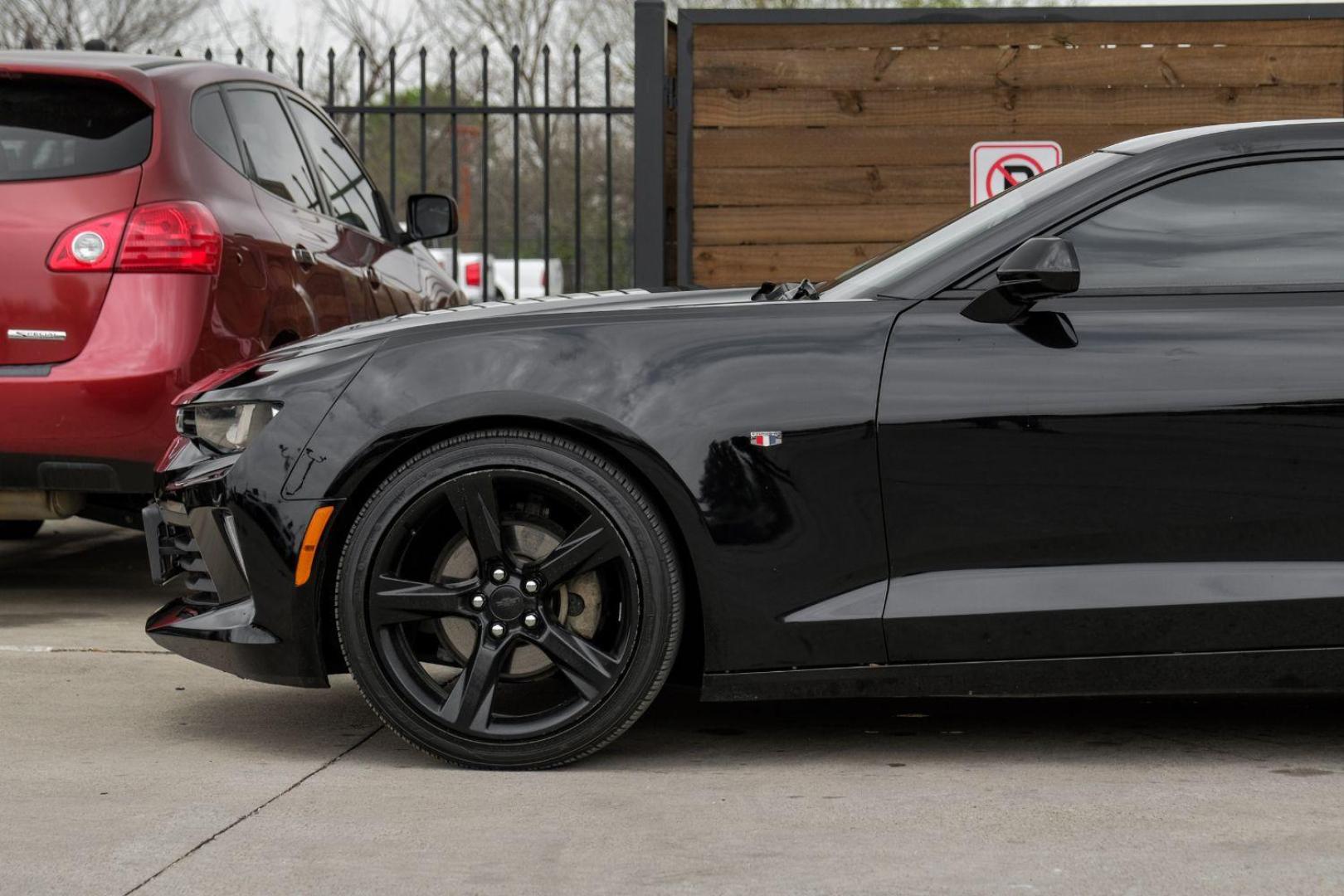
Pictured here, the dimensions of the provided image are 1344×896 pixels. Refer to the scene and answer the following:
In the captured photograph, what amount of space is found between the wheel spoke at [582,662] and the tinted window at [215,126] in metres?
2.78

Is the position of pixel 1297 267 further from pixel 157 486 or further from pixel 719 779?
pixel 157 486

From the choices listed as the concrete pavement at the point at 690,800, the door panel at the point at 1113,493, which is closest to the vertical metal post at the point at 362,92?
the concrete pavement at the point at 690,800

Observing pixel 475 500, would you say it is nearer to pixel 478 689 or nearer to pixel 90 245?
pixel 478 689

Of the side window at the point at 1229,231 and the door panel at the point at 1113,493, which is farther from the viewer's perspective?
the side window at the point at 1229,231

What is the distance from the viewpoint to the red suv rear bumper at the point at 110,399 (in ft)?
18.3

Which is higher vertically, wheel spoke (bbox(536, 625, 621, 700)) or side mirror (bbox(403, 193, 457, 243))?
side mirror (bbox(403, 193, 457, 243))

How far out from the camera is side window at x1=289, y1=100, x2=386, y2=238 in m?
7.33

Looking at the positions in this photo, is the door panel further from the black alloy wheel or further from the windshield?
the black alloy wheel

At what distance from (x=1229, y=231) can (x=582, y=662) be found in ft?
5.86

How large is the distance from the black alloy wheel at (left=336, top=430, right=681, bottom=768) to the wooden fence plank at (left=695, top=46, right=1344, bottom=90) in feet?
17.6

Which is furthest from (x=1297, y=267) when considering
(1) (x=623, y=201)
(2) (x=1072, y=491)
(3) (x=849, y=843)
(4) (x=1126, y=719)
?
(1) (x=623, y=201)

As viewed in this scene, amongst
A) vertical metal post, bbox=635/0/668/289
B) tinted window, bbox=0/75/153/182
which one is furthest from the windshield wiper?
vertical metal post, bbox=635/0/668/289

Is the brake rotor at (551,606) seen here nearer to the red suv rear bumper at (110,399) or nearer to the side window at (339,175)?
the red suv rear bumper at (110,399)

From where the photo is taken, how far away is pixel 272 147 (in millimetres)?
6777
